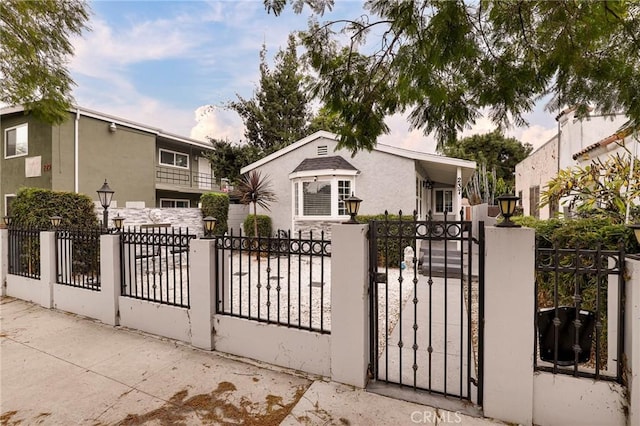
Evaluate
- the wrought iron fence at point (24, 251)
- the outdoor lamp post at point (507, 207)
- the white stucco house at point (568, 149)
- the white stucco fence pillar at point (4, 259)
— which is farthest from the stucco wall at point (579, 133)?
the white stucco fence pillar at point (4, 259)

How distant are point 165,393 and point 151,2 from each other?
6823mm

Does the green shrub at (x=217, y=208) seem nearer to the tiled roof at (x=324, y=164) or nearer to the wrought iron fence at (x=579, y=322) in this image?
the tiled roof at (x=324, y=164)

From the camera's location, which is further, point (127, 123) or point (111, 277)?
point (127, 123)

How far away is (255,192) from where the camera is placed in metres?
12.3

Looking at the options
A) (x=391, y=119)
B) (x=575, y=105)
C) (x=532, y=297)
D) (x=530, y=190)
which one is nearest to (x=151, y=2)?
(x=391, y=119)

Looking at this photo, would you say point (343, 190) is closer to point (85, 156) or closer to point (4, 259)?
point (4, 259)

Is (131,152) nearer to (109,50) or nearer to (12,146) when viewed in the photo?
(12,146)

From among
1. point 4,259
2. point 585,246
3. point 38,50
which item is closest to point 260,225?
point 4,259

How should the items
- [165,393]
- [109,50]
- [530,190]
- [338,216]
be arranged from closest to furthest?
[165,393]
[109,50]
[338,216]
[530,190]

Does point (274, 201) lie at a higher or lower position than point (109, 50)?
lower

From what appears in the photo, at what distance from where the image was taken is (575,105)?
354 cm

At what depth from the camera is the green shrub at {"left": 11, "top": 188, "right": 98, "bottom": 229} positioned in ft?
24.7

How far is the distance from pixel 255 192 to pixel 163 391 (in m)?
9.68

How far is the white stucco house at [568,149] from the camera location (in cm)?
739
